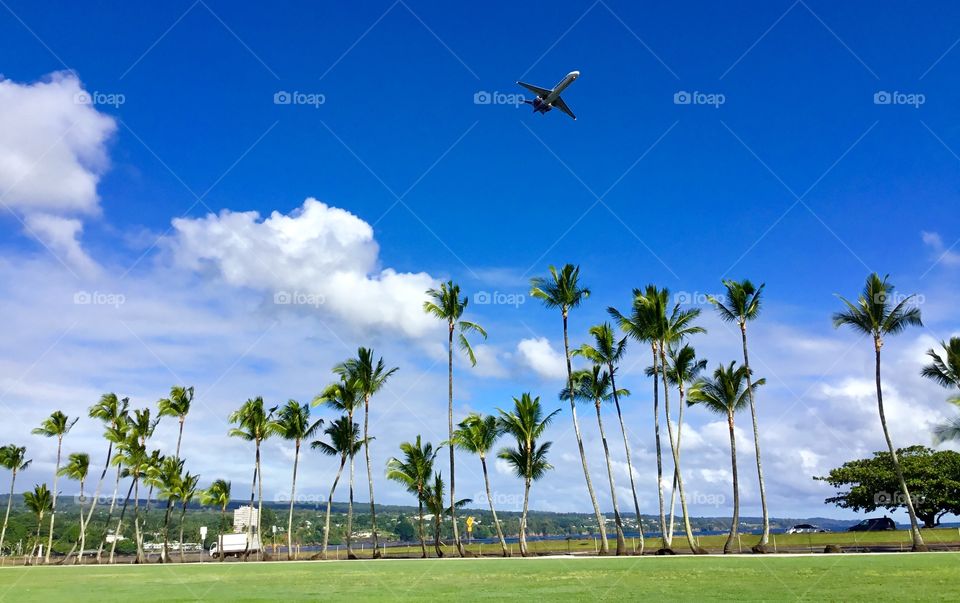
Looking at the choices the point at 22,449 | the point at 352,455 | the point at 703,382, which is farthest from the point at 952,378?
the point at 22,449

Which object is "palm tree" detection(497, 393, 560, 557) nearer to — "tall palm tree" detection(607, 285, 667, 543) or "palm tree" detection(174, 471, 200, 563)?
"tall palm tree" detection(607, 285, 667, 543)

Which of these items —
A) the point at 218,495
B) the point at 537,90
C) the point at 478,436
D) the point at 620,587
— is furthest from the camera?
the point at 218,495

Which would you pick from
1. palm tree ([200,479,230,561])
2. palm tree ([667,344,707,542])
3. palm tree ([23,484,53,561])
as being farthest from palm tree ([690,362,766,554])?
palm tree ([23,484,53,561])

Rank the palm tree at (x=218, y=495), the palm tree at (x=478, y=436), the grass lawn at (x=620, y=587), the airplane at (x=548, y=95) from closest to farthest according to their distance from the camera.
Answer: the grass lawn at (x=620, y=587) → the airplane at (x=548, y=95) → the palm tree at (x=478, y=436) → the palm tree at (x=218, y=495)

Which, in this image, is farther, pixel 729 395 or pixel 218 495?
pixel 218 495

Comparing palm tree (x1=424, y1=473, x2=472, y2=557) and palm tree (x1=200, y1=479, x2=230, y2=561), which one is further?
palm tree (x1=200, y1=479, x2=230, y2=561)

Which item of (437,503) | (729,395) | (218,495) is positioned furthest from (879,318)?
(218,495)

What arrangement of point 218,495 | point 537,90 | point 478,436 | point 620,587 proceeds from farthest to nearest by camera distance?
1. point 218,495
2. point 478,436
3. point 537,90
4. point 620,587

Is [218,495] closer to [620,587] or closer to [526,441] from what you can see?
[526,441]

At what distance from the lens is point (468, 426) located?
51.2 m

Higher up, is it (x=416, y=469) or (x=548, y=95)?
(x=548, y=95)

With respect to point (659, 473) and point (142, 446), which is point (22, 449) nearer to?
point (142, 446)

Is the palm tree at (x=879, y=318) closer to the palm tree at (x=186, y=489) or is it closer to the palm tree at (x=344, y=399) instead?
the palm tree at (x=344, y=399)

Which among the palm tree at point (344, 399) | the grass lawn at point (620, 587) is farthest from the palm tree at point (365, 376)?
the grass lawn at point (620, 587)
